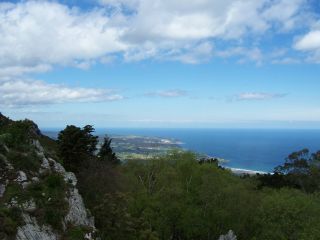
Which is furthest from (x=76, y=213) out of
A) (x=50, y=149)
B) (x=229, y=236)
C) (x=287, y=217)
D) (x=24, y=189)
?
(x=287, y=217)

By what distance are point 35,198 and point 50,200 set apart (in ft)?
2.57

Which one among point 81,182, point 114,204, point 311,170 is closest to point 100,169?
point 81,182

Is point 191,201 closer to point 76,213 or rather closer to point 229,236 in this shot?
point 229,236

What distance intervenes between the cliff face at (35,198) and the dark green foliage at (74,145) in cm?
650

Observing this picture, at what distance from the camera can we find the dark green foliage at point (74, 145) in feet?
110

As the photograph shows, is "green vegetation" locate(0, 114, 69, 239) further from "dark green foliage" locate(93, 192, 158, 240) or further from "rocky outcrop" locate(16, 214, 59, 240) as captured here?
"dark green foliage" locate(93, 192, 158, 240)

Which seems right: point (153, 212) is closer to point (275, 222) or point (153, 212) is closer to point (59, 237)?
point (275, 222)

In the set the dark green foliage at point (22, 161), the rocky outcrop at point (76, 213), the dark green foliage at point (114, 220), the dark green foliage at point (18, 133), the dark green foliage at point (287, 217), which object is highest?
the dark green foliage at point (18, 133)

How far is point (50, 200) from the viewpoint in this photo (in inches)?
826

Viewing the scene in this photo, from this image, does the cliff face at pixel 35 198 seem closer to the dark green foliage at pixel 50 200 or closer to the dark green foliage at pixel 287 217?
the dark green foliage at pixel 50 200

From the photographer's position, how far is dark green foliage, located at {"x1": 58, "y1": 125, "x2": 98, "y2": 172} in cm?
3344

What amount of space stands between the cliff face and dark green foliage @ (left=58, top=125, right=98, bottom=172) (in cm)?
650

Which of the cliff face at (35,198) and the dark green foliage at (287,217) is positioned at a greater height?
the cliff face at (35,198)

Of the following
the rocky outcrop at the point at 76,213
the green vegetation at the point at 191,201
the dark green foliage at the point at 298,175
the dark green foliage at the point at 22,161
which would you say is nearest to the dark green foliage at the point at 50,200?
the rocky outcrop at the point at 76,213
